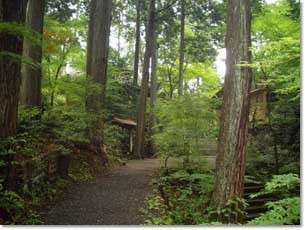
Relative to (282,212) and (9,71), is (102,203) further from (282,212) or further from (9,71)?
(282,212)

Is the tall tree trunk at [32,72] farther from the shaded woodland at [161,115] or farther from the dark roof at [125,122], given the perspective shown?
the dark roof at [125,122]

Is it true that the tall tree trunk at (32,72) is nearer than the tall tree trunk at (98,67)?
Yes

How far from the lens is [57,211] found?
302 centimetres

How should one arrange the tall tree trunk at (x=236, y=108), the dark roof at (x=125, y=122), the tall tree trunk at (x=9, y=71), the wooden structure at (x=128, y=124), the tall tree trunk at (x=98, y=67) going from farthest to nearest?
the wooden structure at (x=128, y=124) < the dark roof at (x=125, y=122) < the tall tree trunk at (x=98, y=67) < the tall tree trunk at (x=236, y=108) < the tall tree trunk at (x=9, y=71)

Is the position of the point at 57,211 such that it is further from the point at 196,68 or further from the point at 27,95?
the point at 196,68

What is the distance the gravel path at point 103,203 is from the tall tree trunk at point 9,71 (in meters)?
0.92

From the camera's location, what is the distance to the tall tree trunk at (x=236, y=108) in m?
2.90

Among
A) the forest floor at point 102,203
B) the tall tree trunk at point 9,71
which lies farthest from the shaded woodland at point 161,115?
the forest floor at point 102,203

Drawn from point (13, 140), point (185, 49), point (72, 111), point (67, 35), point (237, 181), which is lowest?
point (237, 181)

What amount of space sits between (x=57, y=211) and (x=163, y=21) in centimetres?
746

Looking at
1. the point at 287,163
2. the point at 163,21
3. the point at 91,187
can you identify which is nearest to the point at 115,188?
the point at 91,187

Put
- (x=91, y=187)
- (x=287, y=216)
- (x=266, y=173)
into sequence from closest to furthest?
1. (x=287, y=216)
2. (x=266, y=173)
3. (x=91, y=187)

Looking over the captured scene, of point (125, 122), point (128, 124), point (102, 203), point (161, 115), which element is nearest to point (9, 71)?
point (102, 203)

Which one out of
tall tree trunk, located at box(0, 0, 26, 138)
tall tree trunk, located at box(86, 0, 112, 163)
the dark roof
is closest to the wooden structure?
the dark roof
